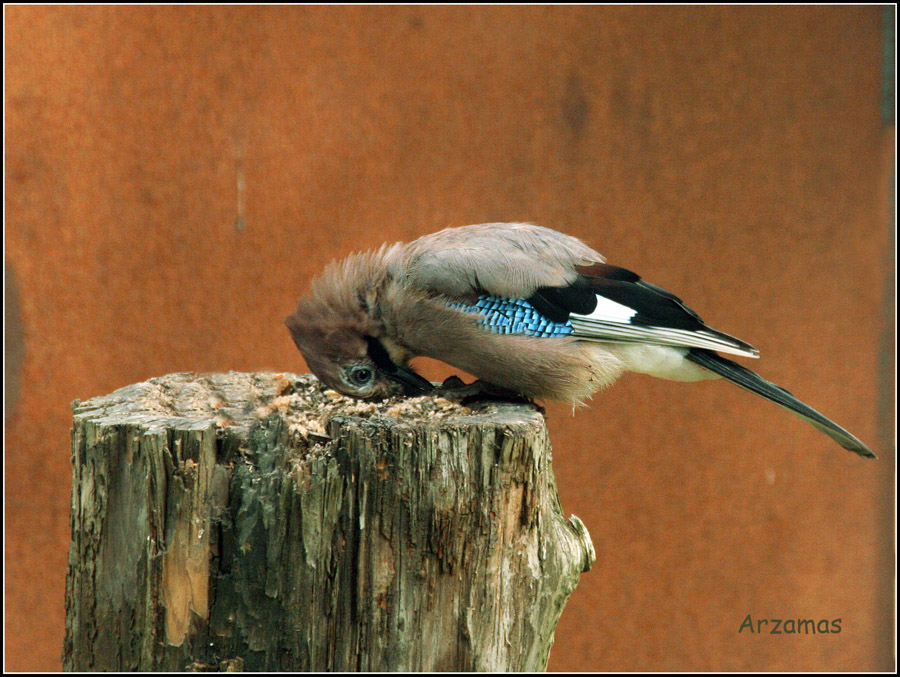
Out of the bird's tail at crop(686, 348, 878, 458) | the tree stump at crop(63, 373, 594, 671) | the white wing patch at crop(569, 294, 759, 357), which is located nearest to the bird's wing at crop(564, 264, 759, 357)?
the white wing patch at crop(569, 294, 759, 357)

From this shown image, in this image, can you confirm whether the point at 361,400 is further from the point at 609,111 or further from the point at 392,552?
the point at 609,111

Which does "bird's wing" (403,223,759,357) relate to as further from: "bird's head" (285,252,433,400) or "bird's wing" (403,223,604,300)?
"bird's head" (285,252,433,400)

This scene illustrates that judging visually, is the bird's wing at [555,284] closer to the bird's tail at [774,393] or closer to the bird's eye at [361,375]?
the bird's tail at [774,393]

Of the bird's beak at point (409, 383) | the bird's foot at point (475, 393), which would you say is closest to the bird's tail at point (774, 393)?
the bird's foot at point (475, 393)

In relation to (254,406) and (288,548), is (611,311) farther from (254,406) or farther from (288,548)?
(288,548)

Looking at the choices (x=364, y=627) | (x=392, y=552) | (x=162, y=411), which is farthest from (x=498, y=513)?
(x=162, y=411)

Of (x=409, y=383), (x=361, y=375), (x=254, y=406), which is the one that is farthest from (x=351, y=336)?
(x=254, y=406)

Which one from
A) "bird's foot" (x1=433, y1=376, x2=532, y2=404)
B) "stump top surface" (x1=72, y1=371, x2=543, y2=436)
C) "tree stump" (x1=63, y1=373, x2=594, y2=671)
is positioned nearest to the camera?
"tree stump" (x1=63, y1=373, x2=594, y2=671)

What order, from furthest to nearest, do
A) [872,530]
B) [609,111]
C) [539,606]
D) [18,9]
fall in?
[872,530] → [609,111] → [18,9] → [539,606]
